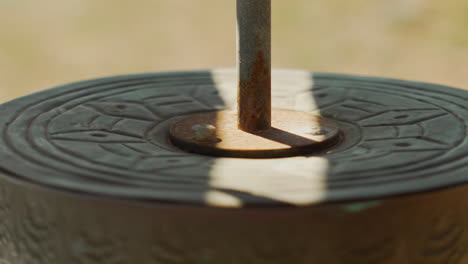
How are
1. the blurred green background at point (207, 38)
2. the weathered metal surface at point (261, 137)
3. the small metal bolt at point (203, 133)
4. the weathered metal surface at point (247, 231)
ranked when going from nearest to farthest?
the weathered metal surface at point (247, 231), the weathered metal surface at point (261, 137), the small metal bolt at point (203, 133), the blurred green background at point (207, 38)

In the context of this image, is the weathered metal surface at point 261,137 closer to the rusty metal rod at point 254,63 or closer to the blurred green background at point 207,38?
the rusty metal rod at point 254,63

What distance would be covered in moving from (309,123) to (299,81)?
0.66 m

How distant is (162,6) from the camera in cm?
→ 830

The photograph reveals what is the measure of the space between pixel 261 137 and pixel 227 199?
71cm

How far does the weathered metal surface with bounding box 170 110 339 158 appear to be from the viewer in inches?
79.3

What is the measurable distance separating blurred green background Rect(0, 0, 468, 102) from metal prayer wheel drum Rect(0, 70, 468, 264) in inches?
189

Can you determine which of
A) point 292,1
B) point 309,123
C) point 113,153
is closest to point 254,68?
point 309,123

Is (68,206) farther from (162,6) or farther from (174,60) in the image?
(162,6)

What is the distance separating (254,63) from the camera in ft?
7.38

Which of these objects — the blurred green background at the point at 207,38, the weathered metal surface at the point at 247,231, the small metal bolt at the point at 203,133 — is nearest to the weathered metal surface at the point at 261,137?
the small metal bolt at the point at 203,133

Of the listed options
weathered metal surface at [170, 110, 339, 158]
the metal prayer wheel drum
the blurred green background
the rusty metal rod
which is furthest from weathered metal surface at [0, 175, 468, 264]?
the blurred green background

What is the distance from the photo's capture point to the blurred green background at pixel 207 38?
22.8ft

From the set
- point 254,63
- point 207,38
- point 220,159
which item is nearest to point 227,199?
point 220,159

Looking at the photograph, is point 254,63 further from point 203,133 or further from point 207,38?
point 207,38
